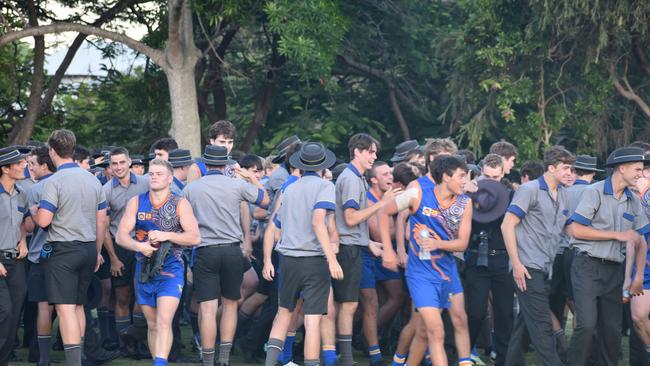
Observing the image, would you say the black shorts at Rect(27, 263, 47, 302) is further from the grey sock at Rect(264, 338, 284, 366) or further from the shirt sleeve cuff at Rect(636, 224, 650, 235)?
the shirt sleeve cuff at Rect(636, 224, 650, 235)

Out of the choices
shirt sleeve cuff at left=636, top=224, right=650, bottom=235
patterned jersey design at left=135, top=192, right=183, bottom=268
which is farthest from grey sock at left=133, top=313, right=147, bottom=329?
shirt sleeve cuff at left=636, top=224, right=650, bottom=235

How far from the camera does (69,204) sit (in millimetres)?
10211

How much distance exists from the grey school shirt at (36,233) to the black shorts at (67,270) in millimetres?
704

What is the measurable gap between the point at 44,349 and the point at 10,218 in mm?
1498

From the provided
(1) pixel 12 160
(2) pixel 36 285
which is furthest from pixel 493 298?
(1) pixel 12 160

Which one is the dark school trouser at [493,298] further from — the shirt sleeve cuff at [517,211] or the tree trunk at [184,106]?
the tree trunk at [184,106]

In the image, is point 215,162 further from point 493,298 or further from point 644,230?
point 644,230

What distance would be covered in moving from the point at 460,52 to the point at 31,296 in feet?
43.2

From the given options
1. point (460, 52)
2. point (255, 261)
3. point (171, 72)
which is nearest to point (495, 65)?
point (460, 52)

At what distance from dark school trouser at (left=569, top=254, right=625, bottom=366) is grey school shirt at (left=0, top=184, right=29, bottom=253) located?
500cm

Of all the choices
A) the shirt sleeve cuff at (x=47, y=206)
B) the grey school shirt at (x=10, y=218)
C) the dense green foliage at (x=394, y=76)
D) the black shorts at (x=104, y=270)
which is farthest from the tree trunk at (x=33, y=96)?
the shirt sleeve cuff at (x=47, y=206)

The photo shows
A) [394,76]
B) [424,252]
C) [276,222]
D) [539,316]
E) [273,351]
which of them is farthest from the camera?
[394,76]

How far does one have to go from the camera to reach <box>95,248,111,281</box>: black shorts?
1203 centimetres

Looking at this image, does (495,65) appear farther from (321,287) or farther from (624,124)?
(321,287)
